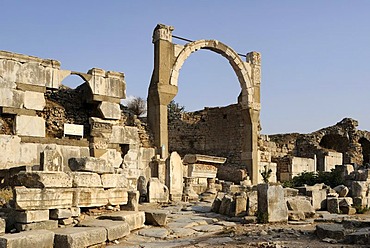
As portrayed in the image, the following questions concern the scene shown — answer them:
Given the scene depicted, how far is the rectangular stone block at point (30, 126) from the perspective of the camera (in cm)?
1264

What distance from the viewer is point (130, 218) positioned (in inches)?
307

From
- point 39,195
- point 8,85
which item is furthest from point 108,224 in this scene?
point 8,85

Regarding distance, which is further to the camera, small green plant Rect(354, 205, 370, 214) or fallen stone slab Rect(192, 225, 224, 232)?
small green plant Rect(354, 205, 370, 214)

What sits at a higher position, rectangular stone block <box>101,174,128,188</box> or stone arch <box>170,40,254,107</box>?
stone arch <box>170,40,254,107</box>

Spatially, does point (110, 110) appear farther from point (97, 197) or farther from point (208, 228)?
point (208, 228)

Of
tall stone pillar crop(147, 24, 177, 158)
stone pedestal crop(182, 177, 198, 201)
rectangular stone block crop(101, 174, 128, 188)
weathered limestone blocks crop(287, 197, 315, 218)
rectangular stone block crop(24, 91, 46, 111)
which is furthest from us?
tall stone pillar crop(147, 24, 177, 158)

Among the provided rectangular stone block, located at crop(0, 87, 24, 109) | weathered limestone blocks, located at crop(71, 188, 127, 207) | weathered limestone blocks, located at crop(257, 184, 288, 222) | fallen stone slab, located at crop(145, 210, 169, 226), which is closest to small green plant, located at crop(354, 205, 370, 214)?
weathered limestone blocks, located at crop(257, 184, 288, 222)

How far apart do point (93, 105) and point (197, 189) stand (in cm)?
461

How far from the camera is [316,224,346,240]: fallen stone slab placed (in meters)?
7.12

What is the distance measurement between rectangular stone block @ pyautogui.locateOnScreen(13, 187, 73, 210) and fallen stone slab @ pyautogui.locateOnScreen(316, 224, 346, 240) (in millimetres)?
4211

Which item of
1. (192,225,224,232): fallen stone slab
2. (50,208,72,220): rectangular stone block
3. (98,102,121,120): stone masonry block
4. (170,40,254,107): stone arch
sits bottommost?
→ (192,225,224,232): fallen stone slab

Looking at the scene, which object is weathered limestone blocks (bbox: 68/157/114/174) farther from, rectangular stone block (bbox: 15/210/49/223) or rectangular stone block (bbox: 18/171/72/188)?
rectangular stone block (bbox: 15/210/49/223)

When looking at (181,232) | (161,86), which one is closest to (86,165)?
(181,232)

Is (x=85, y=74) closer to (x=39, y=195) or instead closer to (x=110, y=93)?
(x=110, y=93)
